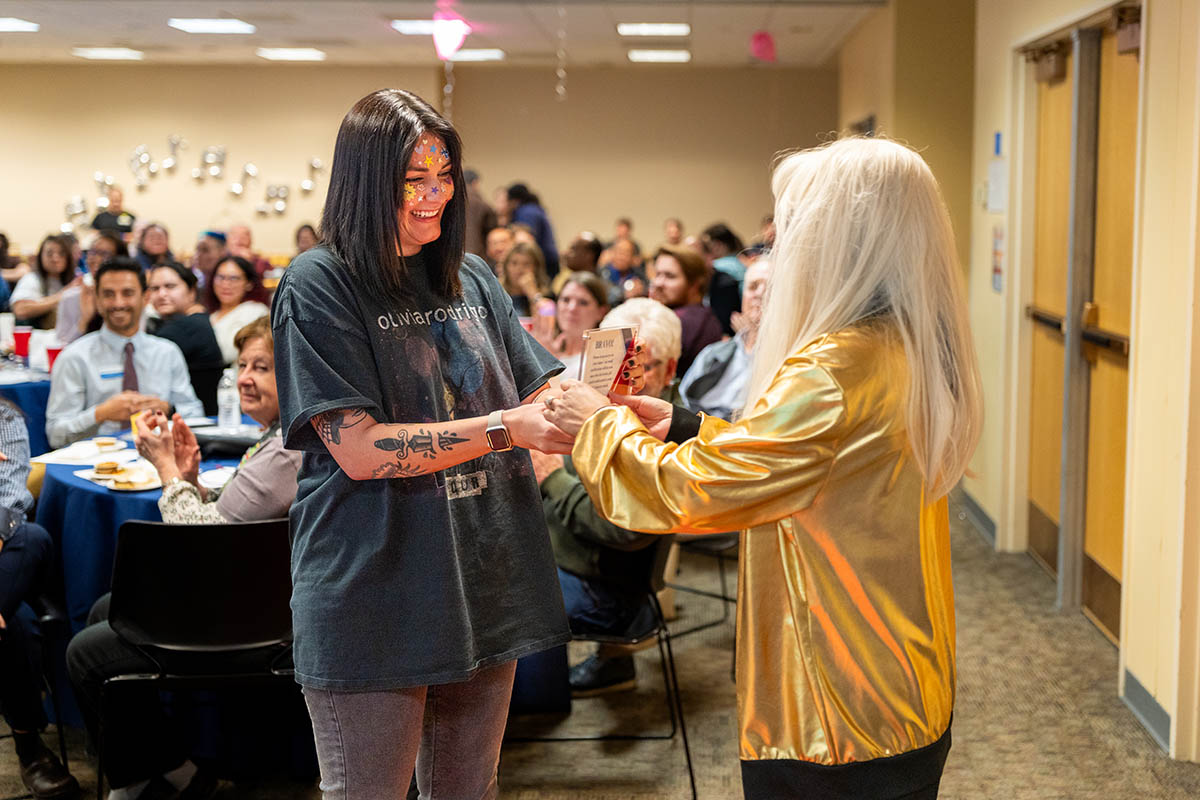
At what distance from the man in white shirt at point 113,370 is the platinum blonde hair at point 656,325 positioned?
5.90ft

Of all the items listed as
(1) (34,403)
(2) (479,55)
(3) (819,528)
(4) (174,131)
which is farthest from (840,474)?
(4) (174,131)

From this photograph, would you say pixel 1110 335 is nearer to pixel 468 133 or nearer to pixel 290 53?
pixel 290 53

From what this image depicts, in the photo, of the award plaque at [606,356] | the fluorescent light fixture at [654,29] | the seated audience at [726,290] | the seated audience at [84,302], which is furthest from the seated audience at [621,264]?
the award plaque at [606,356]

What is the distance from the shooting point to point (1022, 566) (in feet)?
16.7

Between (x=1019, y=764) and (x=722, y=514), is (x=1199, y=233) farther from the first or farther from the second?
(x=722, y=514)

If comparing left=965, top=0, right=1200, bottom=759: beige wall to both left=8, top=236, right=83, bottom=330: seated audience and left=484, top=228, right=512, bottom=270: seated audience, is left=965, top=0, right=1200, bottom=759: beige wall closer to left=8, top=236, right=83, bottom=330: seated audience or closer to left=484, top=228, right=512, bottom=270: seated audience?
left=484, top=228, right=512, bottom=270: seated audience

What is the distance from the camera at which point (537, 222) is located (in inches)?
383

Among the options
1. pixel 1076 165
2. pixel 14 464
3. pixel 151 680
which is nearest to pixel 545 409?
pixel 151 680

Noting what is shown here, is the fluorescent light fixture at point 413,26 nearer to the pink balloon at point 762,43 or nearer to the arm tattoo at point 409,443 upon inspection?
the pink balloon at point 762,43

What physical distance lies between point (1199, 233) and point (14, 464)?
3036 millimetres

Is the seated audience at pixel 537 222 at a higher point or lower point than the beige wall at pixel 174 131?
lower

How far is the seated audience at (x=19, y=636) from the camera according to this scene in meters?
2.94

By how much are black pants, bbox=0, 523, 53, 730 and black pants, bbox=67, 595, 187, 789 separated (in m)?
0.17

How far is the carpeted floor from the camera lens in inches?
120
